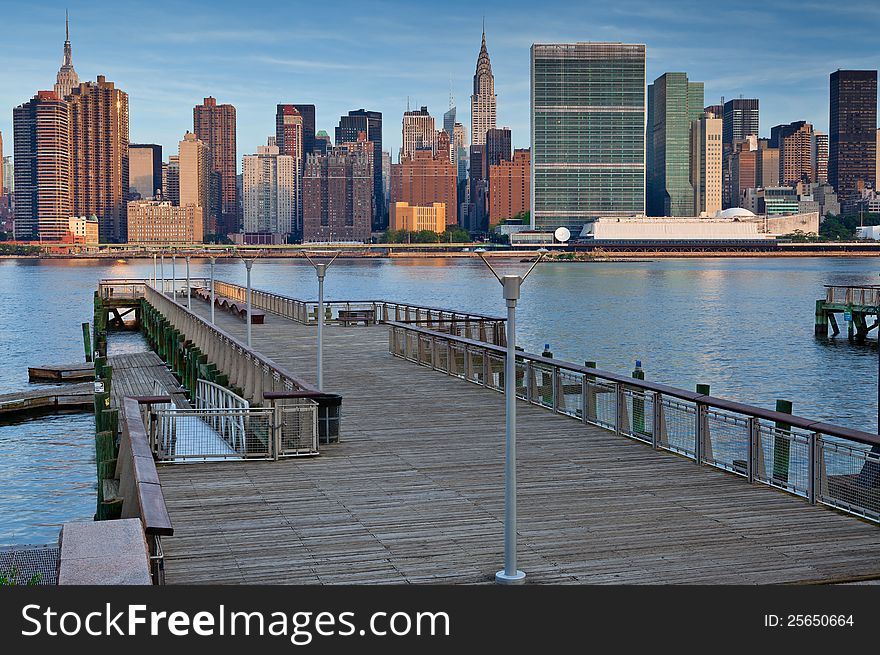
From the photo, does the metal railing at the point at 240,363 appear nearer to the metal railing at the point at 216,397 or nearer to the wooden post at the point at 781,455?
the metal railing at the point at 216,397

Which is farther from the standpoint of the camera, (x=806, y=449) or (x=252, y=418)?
(x=252, y=418)

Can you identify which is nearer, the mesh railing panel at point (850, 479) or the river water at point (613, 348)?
the mesh railing panel at point (850, 479)

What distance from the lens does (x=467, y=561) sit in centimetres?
1107

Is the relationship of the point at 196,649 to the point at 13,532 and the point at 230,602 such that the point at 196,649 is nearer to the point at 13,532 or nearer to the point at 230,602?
the point at 230,602

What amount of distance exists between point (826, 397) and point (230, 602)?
39064mm

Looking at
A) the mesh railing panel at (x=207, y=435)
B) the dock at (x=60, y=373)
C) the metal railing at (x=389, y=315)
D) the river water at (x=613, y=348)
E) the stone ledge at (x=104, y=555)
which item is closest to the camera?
the stone ledge at (x=104, y=555)

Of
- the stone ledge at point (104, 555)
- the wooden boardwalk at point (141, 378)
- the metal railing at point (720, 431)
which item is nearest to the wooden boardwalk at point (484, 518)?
the metal railing at point (720, 431)

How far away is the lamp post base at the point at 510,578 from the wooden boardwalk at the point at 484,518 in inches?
6.1

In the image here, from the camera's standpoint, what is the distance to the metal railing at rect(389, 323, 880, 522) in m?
13.1

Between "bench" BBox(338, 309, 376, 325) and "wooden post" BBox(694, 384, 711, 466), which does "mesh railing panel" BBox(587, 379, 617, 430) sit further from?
"bench" BBox(338, 309, 376, 325)

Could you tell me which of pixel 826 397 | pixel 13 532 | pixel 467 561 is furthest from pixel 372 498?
pixel 826 397

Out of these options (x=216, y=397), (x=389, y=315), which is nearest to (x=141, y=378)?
(x=389, y=315)

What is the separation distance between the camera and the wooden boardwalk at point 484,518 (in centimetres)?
1073

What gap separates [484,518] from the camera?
12.9 metres
